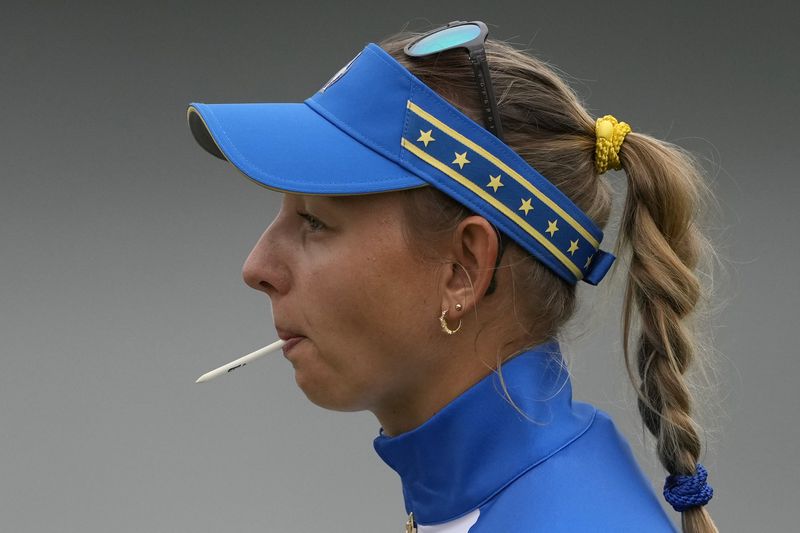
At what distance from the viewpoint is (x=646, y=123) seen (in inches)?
111

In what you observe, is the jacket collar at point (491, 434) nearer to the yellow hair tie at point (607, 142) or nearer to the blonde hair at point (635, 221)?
the blonde hair at point (635, 221)

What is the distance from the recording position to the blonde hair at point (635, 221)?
1385 millimetres

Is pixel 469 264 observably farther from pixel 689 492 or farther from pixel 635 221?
pixel 689 492

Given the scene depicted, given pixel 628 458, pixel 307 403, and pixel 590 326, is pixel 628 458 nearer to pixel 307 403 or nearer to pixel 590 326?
pixel 590 326

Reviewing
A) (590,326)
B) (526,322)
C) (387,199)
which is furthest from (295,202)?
(590,326)

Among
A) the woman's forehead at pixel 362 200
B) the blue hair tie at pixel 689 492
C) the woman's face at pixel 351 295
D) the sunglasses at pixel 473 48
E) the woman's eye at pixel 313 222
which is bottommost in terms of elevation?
the blue hair tie at pixel 689 492

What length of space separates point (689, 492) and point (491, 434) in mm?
235

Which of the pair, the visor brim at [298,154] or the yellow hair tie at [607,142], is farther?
the yellow hair tie at [607,142]

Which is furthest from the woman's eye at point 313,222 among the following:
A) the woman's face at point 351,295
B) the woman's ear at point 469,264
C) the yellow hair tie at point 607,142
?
the yellow hair tie at point 607,142

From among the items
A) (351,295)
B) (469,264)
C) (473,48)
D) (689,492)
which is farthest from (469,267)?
(689,492)

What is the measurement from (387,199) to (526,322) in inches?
8.4

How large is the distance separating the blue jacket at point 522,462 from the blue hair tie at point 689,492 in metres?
0.03

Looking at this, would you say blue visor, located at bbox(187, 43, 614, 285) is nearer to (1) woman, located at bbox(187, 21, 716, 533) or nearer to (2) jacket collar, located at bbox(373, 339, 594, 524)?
(1) woman, located at bbox(187, 21, 716, 533)

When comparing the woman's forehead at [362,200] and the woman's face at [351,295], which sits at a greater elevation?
the woman's forehead at [362,200]
